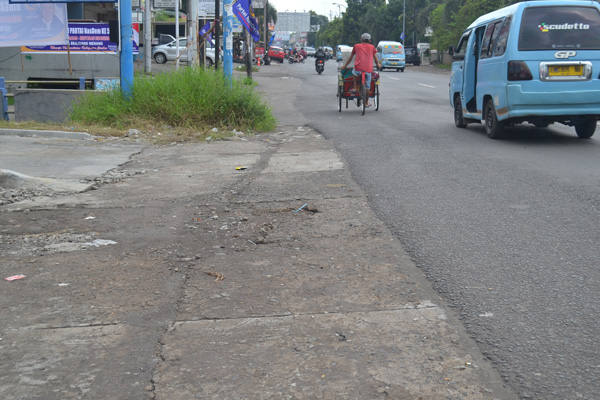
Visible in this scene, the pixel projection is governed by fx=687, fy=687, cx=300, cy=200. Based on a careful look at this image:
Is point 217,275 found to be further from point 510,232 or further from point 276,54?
point 276,54

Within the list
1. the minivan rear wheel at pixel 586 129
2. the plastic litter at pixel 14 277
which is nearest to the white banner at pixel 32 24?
the minivan rear wheel at pixel 586 129

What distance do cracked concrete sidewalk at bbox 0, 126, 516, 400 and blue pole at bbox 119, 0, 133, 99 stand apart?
24.3ft

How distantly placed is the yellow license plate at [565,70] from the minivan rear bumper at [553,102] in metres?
0.25

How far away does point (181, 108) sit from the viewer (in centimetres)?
1286

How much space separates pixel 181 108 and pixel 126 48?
2.07 meters

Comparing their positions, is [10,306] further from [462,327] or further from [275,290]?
[462,327]

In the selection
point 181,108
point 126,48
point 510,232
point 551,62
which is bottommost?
point 510,232

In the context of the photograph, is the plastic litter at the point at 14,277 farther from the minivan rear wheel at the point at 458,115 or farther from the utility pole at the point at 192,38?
the utility pole at the point at 192,38

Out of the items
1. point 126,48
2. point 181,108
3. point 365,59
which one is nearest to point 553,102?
point 365,59

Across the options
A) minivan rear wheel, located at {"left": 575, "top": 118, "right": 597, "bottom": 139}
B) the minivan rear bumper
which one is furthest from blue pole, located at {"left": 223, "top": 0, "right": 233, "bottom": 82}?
minivan rear wheel, located at {"left": 575, "top": 118, "right": 597, "bottom": 139}

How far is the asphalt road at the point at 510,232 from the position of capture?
315cm

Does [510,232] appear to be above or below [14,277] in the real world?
above

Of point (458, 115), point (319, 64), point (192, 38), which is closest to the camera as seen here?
point (458, 115)

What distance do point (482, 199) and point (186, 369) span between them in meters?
4.09
